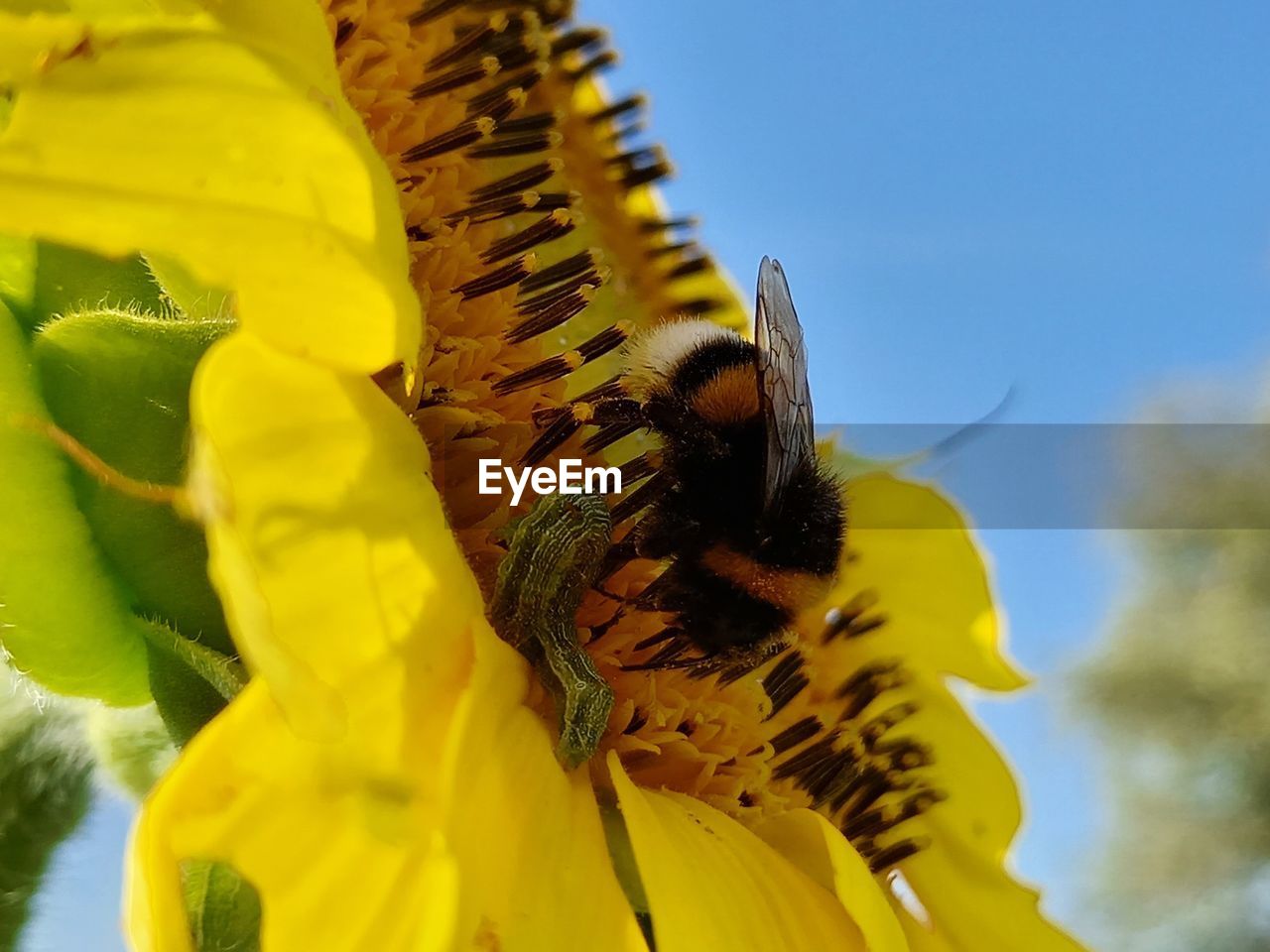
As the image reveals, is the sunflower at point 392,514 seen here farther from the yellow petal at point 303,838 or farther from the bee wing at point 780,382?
the bee wing at point 780,382

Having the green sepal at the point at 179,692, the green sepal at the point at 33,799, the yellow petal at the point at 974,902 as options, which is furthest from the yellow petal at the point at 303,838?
the yellow petal at the point at 974,902

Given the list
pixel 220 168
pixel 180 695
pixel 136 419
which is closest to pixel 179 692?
pixel 180 695

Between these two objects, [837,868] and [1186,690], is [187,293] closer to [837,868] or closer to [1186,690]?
[837,868]

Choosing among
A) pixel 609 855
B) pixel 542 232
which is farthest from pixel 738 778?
pixel 542 232

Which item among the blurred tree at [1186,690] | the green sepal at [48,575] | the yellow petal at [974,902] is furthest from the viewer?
the blurred tree at [1186,690]

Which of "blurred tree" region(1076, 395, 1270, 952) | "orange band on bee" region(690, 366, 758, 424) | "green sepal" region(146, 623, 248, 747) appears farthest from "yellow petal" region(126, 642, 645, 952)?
"blurred tree" region(1076, 395, 1270, 952)
